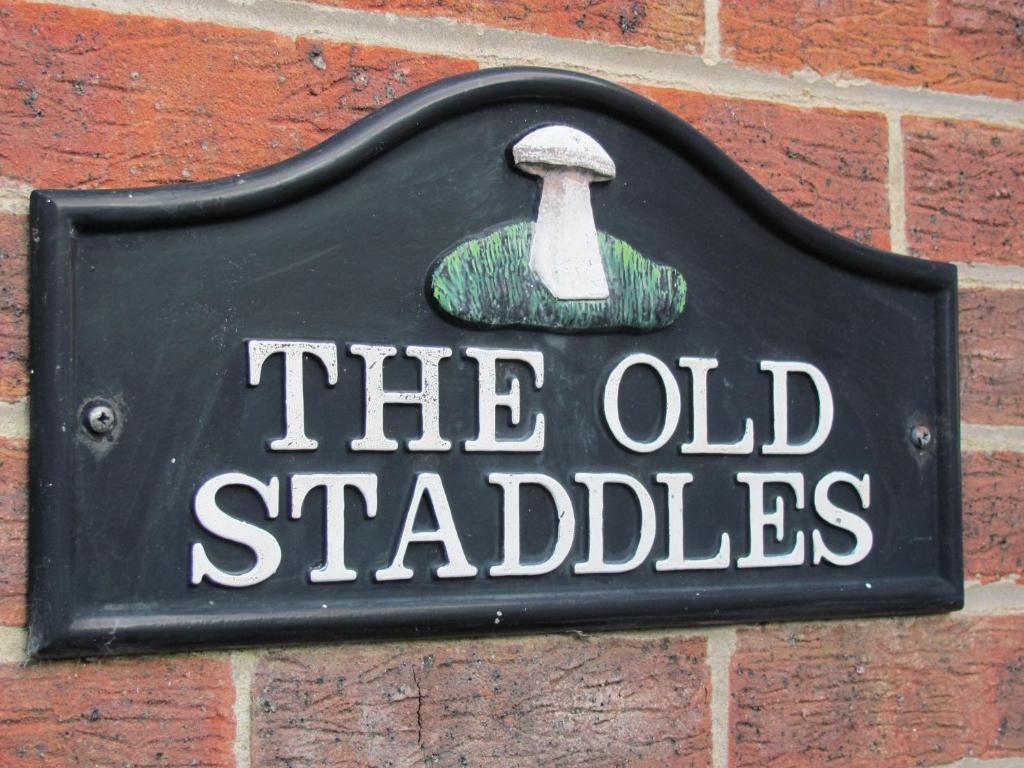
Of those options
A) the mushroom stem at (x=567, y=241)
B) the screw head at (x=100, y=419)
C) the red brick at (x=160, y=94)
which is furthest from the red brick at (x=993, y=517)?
the screw head at (x=100, y=419)

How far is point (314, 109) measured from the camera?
896 millimetres

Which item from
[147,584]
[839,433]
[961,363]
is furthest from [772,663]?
[147,584]

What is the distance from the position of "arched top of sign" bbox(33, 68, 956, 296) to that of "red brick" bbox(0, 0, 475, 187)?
3cm

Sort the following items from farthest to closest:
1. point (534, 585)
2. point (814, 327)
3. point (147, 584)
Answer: point (814, 327), point (534, 585), point (147, 584)

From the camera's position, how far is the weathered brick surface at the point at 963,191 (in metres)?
1.09

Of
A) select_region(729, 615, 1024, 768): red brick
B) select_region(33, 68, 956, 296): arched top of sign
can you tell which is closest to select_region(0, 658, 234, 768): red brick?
select_region(33, 68, 956, 296): arched top of sign

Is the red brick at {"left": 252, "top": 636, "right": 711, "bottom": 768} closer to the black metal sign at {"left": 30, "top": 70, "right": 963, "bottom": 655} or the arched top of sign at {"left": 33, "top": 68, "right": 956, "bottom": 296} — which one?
the black metal sign at {"left": 30, "top": 70, "right": 963, "bottom": 655}

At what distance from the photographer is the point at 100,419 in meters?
0.80

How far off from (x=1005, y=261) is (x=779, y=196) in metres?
0.22

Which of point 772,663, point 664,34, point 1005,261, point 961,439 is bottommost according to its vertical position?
point 772,663

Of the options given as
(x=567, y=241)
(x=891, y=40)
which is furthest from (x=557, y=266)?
(x=891, y=40)

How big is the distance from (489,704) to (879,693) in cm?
32

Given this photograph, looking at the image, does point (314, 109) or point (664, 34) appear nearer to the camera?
point (314, 109)

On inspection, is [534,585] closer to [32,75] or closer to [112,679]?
[112,679]
